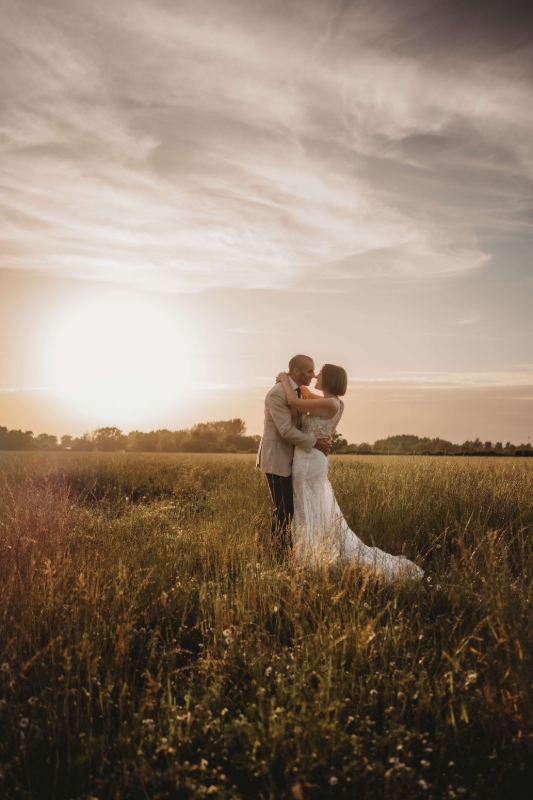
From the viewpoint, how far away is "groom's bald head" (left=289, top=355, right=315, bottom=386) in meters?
8.16

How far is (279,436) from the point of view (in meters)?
8.41

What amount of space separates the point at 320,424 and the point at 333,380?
0.68 m

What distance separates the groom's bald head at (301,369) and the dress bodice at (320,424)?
0.50 meters

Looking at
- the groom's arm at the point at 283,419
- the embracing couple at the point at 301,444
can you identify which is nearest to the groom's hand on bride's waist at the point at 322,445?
the embracing couple at the point at 301,444

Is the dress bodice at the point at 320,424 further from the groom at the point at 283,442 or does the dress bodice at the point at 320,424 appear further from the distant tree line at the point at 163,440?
the distant tree line at the point at 163,440

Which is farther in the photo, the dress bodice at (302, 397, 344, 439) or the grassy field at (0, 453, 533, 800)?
the dress bodice at (302, 397, 344, 439)

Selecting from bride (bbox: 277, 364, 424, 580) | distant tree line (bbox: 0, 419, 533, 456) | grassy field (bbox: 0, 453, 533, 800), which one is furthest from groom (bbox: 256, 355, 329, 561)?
distant tree line (bbox: 0, 419, 533, 456)

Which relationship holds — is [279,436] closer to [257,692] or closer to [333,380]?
[333,380]

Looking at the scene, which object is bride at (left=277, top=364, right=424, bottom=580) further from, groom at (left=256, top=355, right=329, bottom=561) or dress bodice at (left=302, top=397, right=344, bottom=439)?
groom at (left=256, top=355, right=329, bottom=561)

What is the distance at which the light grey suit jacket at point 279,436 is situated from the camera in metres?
8.06

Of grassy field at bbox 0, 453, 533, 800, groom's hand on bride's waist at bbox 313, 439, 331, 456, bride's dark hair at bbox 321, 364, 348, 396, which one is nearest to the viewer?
grassy field at bbox 0, 453, 533, 800

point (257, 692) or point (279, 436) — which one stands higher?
point (279, 436)

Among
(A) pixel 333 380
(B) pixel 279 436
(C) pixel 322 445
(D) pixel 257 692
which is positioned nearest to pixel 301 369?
(A) pixel 333 380

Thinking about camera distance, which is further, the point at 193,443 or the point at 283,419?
the point at 193,443
